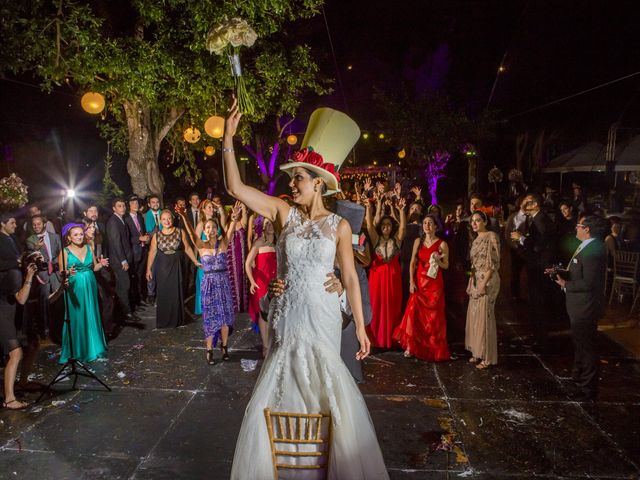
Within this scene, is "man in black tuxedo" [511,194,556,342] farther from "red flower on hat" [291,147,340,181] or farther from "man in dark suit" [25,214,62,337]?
"man in dark suit" [25,214,62,337]

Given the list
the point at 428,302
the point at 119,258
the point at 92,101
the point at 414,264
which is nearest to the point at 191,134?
the point at 92,101

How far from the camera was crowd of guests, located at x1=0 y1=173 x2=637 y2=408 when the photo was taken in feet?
16.7

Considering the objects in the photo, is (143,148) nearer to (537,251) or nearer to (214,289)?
(214,289)

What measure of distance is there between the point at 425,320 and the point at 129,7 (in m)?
9.03

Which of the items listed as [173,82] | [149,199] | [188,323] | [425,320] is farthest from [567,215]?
[149,199]

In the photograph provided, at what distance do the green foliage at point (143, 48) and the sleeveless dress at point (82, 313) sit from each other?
3.75 m

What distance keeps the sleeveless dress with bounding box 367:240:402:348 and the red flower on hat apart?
12.6 feet

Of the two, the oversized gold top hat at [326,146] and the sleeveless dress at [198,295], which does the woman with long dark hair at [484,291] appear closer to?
the oversized gold top hat at [326,146]

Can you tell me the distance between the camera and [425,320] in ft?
20.1

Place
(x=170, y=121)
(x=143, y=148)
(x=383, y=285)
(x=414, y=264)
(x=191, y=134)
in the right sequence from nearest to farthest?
(x=414, y=264), (x=383, y=285), (x=143, y=148), (x=170, y=121), (x=191, y=134)

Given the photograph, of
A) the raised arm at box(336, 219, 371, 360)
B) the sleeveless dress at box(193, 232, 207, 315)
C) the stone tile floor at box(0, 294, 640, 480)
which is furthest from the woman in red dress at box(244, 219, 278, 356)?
the raised arm at box(336, 219, 371, 360)

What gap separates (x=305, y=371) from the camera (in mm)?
A: 2783

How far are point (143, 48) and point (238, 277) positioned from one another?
4.59 m

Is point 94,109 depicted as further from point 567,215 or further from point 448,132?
point 448,132
